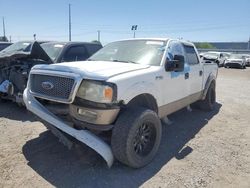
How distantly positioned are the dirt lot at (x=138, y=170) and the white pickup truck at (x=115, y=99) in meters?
0.29

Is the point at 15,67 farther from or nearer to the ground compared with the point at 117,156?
farther from the ground

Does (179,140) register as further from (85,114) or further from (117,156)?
(85,114)

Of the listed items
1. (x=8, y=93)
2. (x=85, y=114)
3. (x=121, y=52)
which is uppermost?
(x=121, y=52)

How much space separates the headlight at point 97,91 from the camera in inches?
138

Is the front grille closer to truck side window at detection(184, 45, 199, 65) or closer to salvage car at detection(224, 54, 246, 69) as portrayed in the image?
truck side window at detection(184, 45, 199, 65)

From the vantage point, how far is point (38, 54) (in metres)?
6.74

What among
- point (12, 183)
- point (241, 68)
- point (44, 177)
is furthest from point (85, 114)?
→ point (241, 68)

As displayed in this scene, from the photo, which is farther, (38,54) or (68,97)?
(38,54)

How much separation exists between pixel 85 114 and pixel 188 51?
3254mm

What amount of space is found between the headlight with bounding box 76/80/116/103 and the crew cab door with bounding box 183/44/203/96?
8.17ft

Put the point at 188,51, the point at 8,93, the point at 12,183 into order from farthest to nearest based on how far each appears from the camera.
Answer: the point at 8,93 < the point at 188,51 < the point at 12,183

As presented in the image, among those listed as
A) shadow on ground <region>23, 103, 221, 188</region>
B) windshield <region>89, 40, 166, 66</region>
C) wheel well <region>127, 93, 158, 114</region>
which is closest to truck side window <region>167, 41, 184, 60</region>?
windshield <region>89, 40, 166, 66</region>

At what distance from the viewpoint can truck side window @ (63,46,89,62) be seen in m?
7.63

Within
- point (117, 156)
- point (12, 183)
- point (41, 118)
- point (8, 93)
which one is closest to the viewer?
point (12, 183)
